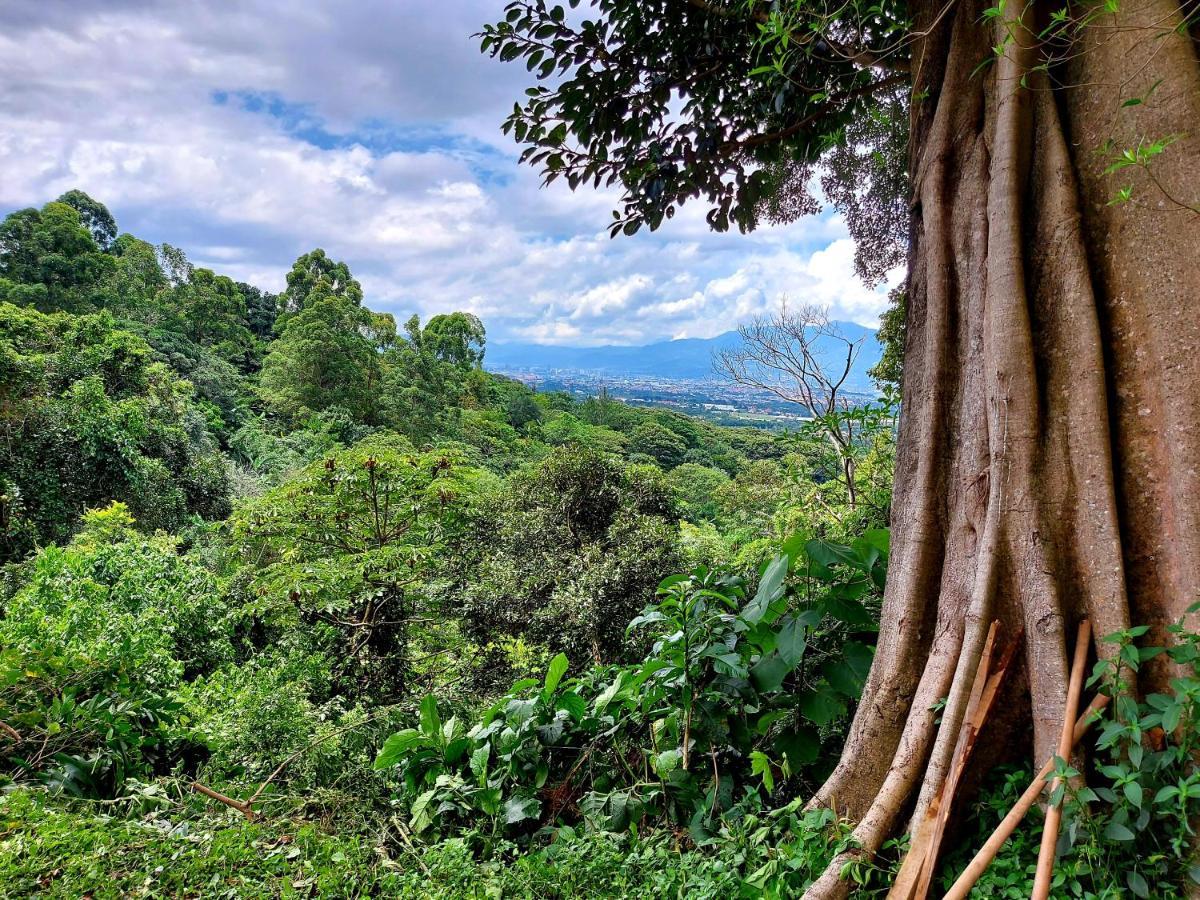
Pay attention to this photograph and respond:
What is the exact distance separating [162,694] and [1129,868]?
360 centimetres

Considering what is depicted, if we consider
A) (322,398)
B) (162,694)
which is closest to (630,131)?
(162,694)

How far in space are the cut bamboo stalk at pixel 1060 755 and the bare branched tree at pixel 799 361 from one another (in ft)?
16.0

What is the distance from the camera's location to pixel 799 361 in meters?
7.30

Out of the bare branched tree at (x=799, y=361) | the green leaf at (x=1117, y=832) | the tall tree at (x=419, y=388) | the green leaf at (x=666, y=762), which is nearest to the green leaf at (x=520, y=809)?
the green leaf at (x=666, y=762)

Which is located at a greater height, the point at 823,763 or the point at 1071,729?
the point at 1071,729

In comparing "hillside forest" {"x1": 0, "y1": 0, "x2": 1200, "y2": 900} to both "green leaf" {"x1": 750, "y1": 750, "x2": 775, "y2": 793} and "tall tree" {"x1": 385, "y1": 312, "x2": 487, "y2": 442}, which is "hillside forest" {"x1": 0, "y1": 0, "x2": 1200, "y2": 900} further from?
"tall tree" {"x1": 385, "y1": 312, "x2": 487, "y2": 442}

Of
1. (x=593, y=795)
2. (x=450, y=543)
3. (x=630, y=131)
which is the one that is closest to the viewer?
(x=593, y=795)

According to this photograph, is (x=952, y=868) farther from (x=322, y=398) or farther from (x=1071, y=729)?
(x=322, y=398)

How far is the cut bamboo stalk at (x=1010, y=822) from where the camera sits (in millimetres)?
1061

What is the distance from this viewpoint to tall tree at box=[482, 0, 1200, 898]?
1.29 m

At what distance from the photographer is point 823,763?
1.81 meters

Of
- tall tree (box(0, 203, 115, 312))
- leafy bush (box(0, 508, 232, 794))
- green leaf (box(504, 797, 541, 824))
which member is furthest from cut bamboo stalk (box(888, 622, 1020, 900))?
tall tree (box(0, 203, 115, 312))

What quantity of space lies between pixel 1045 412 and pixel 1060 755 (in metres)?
0.77

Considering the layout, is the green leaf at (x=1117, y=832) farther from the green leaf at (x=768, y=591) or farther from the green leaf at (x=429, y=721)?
the green leaf at (x=429, y=721)
